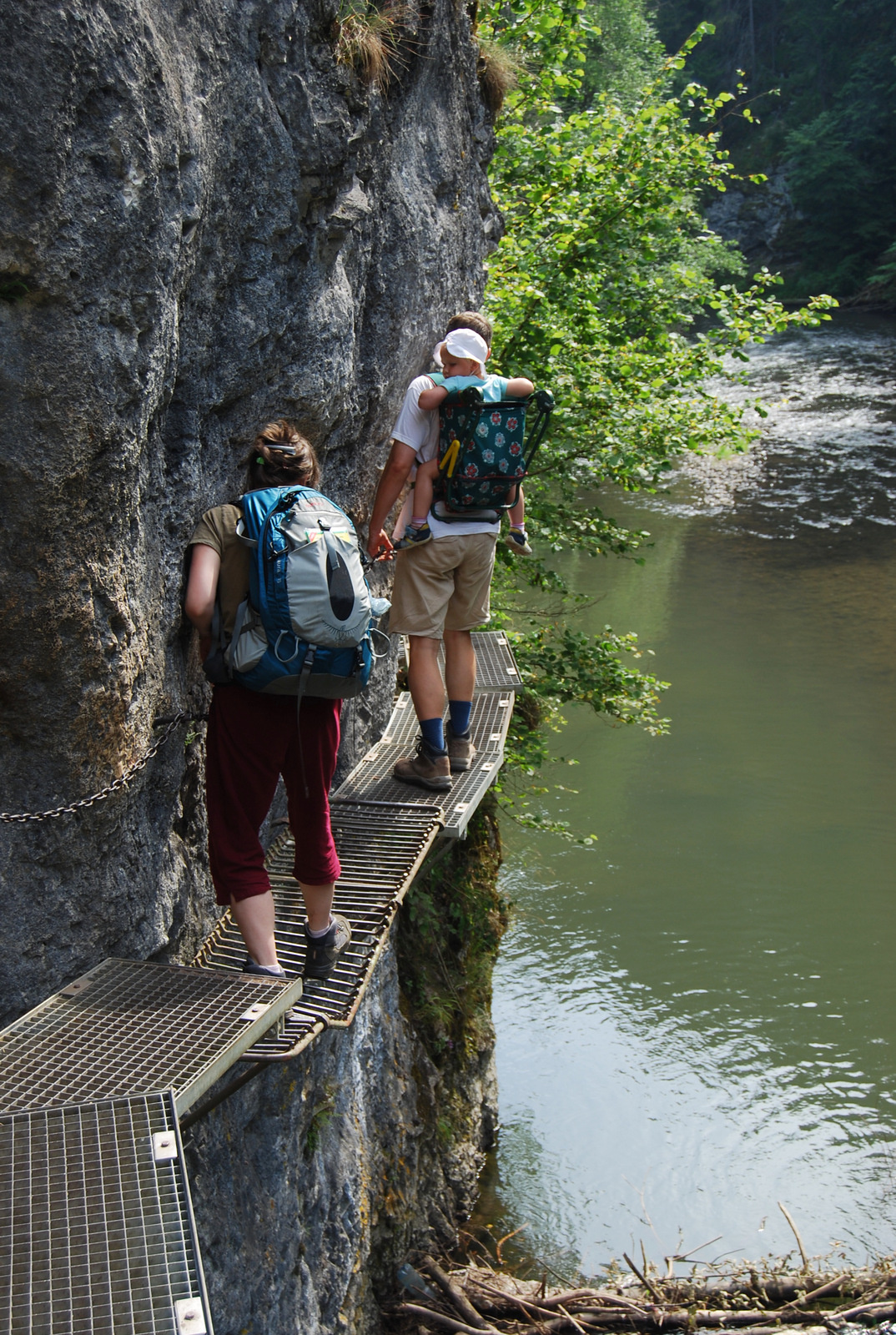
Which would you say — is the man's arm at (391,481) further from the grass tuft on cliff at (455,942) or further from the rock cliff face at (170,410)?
the grass tuft on cliff at (455,942)

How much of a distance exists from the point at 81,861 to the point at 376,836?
1700 millimetres

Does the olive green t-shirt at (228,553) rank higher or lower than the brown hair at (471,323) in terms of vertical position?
lower

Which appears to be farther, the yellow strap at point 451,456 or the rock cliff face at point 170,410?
the yellow strap at point 451,456

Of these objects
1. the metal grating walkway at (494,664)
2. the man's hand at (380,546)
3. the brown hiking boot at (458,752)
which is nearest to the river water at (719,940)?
the metal grating walkway at (494,664)

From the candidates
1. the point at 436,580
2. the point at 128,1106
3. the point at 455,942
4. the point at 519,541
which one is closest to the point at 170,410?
the point at 436,580

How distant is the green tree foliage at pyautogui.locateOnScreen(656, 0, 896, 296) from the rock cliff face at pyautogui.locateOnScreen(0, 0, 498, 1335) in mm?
30260

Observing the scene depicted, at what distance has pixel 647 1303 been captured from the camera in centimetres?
626

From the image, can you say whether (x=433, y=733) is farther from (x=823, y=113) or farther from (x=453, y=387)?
(x=823, y=113)

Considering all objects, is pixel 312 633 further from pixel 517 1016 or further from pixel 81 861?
pixel 517 1016

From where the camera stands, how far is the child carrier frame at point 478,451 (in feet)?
14.5

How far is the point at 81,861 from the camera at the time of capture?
303cm

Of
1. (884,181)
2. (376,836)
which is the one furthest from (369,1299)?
(884,181)

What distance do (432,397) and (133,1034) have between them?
2616 mm

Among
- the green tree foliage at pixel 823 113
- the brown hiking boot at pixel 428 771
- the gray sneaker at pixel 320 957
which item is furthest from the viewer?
the green tree foliage at pixel 823 113
